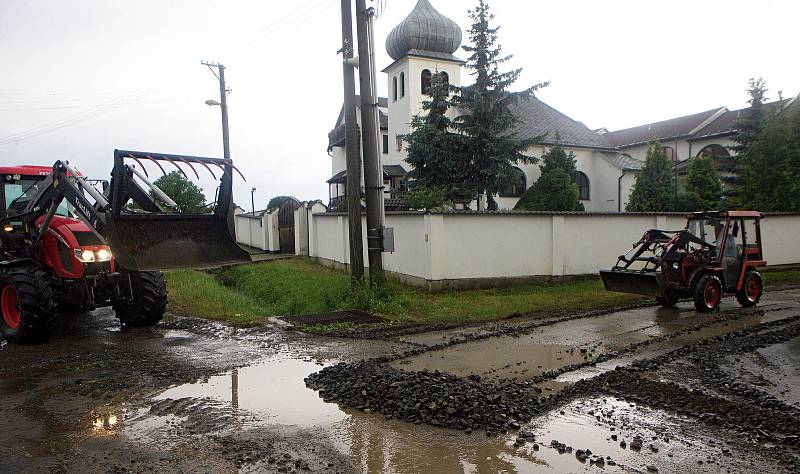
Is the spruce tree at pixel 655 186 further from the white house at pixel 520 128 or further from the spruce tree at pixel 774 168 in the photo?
the spruce tree at pixel 774 168

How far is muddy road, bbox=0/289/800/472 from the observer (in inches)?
179

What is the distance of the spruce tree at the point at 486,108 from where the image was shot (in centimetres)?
2458

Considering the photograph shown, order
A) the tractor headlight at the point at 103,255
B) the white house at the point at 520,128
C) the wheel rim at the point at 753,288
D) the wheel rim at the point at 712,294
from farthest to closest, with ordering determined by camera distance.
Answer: the white house at the point at 520,128, the wheel rim at the point at 753,288, the wheel rim at the point at 712,294, the tractor headlight at the point at 103,255

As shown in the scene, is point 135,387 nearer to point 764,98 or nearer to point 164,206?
point 164,206

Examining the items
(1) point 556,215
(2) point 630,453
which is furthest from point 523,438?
(1) point 556,215

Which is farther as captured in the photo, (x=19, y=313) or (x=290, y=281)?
(x=290, y=281)

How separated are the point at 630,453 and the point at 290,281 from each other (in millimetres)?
13474

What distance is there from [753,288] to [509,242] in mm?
5439

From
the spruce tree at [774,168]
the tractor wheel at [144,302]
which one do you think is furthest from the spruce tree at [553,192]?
the tractor wheel at [144,302]

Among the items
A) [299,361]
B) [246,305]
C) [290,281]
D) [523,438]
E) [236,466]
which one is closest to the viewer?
[236,466]

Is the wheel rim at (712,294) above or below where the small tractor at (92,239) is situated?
below

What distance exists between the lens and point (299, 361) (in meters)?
7.67

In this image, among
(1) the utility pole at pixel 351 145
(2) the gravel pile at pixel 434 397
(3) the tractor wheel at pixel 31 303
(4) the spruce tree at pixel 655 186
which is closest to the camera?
(2) the gravel pile at pixel 434 397

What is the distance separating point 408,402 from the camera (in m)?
5.61
